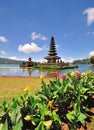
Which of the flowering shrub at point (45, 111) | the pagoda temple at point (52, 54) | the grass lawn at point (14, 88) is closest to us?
the flowering shrub at point (45, 111)

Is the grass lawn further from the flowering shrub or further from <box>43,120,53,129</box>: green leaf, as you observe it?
<box>43,120,53,129</box>: green leaf

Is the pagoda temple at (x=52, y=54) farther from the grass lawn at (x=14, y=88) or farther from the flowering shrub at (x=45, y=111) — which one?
the flowering shrub at (x=45, y=111)

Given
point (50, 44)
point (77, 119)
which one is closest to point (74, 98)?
point (77, 119)

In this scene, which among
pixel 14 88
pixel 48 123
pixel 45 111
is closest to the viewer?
pixel 48 123

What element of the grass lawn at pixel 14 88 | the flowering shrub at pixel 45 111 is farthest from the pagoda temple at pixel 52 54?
the flowering shrub at pixel 45 111

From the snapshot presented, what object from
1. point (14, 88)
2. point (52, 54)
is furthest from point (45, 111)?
point (52, 54)

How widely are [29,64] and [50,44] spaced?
11947mm

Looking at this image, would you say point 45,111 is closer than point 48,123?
No

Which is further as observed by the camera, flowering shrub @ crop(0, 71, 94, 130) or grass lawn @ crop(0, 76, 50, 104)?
grass lawn @ crop(0, 76, 50, 104)

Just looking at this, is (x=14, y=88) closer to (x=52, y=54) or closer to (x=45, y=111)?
(x=45, y=111)

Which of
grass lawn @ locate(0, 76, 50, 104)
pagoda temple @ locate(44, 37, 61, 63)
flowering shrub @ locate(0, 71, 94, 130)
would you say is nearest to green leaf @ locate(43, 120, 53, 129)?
flowering shrub @ locate(0, 71, 94, 130)

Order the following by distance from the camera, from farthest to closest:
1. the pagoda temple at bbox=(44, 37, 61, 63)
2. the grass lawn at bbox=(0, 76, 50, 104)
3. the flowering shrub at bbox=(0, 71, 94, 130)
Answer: the pagoda temple at bbox=(44, 37, 61, 63)
the grass lawn at bbox=(0, 76, 50, 104)
the flowering shrub at bbox=(0, 71, 94, 130)

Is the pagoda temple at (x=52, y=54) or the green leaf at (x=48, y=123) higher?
the pagoda temple at (x=52, y=54)

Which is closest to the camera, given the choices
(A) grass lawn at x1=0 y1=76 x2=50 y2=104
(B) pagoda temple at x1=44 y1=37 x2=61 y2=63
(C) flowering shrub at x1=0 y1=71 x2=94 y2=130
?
(C) flowering shrub at x1=0 y1=71 x2=94 y2=130
